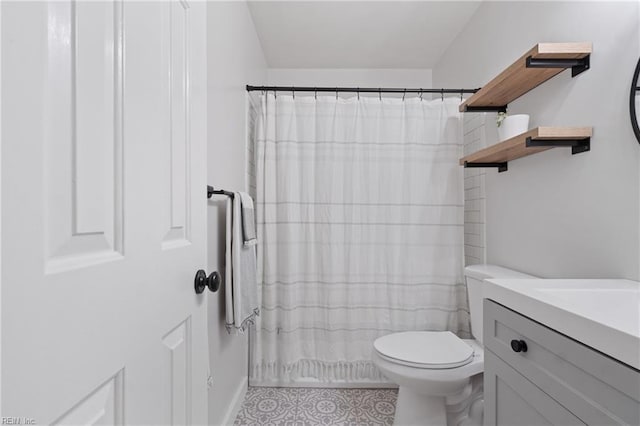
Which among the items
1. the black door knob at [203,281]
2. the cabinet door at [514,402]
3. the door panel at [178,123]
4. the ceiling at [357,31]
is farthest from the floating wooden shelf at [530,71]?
the black door knob at [203,281]

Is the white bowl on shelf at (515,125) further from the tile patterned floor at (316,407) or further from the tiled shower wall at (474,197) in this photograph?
the tile patterned floor at (316,407)

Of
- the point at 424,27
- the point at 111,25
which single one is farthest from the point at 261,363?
the point at 424,27

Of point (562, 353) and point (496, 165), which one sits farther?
point (496, 165)

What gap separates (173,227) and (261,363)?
1678 mm

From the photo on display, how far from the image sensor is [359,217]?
2.15 metres

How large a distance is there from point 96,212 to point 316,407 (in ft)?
6.17

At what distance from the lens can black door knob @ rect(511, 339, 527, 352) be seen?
0.87m

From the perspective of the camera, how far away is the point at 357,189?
7.06 feet

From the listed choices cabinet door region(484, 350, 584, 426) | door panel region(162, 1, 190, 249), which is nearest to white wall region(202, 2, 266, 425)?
door panel region(162, 1, 190, 249)

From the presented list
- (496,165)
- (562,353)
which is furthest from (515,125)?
(562,353)

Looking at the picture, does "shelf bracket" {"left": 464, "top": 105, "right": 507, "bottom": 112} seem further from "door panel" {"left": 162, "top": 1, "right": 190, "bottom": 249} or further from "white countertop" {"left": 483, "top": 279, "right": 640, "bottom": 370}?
"door panel" {"left": 162, "top": 1, "right": 190, "bottom": 249}

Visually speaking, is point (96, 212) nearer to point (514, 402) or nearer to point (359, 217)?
point (514, 402)

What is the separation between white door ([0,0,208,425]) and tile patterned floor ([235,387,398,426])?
1246 millimetres

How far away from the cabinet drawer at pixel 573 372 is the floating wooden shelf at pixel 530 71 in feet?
3.19
